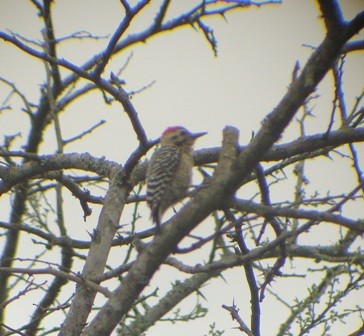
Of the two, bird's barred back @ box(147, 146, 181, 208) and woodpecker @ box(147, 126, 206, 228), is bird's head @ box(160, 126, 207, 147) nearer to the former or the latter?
woodpecker @ box(147, 126, 206, 228)

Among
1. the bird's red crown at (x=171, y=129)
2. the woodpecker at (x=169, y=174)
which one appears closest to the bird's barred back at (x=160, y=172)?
the woodpecker at (x=169, y=174)

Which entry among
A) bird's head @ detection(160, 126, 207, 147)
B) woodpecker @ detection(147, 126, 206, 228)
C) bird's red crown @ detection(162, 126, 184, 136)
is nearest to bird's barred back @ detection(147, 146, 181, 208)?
woodpecker @ detection(147, 126, 206, 228)

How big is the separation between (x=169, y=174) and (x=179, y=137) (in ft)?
2.26

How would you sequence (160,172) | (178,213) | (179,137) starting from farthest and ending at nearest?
(179,137)
(160,172)
(178,213)

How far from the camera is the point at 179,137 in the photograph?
6273mm

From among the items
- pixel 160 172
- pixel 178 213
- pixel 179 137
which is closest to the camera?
pixel 178 213

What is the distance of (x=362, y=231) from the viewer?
284 centimetres

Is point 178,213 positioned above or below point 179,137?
below

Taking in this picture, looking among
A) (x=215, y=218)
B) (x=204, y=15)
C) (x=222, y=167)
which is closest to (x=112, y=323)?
(x=222, y=167)

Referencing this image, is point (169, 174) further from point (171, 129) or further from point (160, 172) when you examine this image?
point (171, 129)

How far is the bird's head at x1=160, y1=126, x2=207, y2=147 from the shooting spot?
6173 mm

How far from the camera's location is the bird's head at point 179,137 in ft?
20.3

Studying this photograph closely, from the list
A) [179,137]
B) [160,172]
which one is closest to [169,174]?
[160,172]

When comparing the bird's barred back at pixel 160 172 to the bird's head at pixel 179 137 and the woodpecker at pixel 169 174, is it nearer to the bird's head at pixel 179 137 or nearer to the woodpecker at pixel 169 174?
the woodpecker at pixel 169 174
